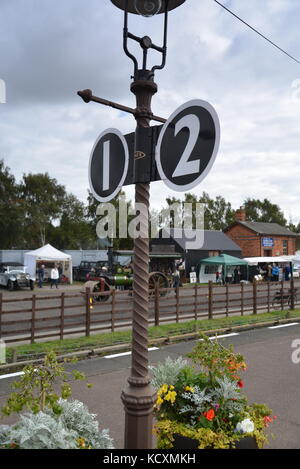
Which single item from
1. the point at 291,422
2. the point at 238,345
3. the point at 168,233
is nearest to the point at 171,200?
the point at 168,233

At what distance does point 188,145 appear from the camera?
257 cm

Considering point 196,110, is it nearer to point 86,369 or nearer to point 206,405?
point 206,405

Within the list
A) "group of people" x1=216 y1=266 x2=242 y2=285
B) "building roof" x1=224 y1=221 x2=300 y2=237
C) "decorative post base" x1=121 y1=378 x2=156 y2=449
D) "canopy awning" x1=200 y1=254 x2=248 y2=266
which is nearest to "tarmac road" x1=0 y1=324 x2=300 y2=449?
"decorative post base" x1=121 y1=378 x2=156 y2=449

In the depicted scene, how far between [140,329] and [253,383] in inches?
200

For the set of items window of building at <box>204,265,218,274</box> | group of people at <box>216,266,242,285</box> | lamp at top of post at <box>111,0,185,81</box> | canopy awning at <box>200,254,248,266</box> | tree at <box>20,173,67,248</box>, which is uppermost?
tree at <box>20,173,67,248</box>

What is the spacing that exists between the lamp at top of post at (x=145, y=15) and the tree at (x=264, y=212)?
274 ft

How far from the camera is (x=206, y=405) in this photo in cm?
341

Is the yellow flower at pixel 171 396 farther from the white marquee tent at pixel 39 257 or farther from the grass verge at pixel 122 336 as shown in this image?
the white marquee tent at pixel 39 257

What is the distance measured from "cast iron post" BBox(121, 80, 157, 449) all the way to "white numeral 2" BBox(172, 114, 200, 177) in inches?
17.6

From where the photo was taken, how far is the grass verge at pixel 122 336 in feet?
29.8

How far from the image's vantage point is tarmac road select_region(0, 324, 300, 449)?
5257mm

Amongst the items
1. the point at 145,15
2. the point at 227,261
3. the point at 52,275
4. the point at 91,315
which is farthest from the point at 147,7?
the point at 227,261

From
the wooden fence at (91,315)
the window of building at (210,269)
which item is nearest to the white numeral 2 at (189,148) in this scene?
the wooden fence at (91,315)

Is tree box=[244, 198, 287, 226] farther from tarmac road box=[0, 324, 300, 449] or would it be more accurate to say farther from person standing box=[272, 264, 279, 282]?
tarmac road box=[0, 324, 300, 449]
